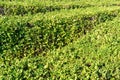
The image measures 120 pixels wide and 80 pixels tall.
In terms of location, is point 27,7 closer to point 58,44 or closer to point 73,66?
point 58,44

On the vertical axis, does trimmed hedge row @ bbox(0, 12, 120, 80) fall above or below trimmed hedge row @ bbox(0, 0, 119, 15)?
below

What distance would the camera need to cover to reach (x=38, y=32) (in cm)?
1243

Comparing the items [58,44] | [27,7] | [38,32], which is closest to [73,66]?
[38,32]

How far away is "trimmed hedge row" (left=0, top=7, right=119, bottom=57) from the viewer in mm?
11914

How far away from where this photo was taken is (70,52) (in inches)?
361

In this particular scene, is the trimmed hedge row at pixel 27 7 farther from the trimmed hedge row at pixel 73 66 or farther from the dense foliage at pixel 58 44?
the trimmed hedge row at pixel 73 66

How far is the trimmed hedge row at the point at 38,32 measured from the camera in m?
11.9

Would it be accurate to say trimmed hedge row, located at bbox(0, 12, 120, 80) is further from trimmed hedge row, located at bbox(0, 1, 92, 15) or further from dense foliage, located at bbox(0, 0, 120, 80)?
trimmed hedge row, located at bbox(0, 1, 92, 15)

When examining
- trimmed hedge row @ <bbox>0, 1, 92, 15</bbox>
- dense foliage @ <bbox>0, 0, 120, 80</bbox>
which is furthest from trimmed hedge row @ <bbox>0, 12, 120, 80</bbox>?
trimmed hedge row @ <bbox>0, 1, 92, 15</bbox>

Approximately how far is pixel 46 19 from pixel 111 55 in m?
4.84

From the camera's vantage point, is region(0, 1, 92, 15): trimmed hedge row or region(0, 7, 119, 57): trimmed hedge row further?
region(0, 1, 92, 15): trimmed hedge row

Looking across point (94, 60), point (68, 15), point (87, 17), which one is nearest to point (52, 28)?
point (68, 15)

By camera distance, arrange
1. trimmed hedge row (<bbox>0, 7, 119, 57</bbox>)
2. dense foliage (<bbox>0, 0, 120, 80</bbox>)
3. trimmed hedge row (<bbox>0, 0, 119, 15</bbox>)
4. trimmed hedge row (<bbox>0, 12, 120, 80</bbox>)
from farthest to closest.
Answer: trimmed hedge row (<bbox>0, 0, 119, 15</bbox>) → trimmed hedge row (<bbox>0, 7, 119, 57</bbox>) → dense foliage (<bbox>0, 0, 120, 80</bbox>) → trimmed hedge row (<bbox>0, 12, 120, 80</bbox>)

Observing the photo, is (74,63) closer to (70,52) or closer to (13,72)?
(70,52)
